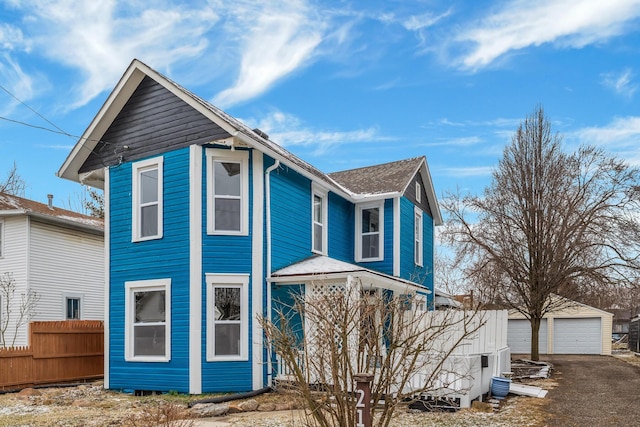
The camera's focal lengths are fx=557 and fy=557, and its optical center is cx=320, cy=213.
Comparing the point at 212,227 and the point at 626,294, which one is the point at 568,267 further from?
the point at 212,227

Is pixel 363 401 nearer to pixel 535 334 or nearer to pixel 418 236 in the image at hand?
pixel 418 236

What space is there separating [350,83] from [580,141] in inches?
414

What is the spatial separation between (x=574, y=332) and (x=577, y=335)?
21 centimetres

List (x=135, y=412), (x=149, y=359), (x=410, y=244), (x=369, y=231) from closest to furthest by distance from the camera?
1. (x=135, y=412)
2. (x=149, y=359)
3. (x=369, y=231)
4. (x=410, y=244)

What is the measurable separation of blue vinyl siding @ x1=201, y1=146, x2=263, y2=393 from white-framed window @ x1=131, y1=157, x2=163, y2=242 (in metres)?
1.42

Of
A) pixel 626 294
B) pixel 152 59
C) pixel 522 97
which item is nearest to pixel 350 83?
pixel 152 59

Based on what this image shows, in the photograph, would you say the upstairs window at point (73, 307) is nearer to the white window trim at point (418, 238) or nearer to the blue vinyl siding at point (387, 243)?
the blue vinyl siding at point (387, 243)

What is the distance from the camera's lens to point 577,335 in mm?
30422

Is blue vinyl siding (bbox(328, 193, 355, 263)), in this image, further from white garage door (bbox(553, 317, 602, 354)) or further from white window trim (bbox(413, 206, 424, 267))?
white garage door (bbox(553, 317, 602, 354))

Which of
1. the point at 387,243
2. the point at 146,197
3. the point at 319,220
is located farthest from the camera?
the point at 387,243

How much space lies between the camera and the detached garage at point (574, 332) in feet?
98.1

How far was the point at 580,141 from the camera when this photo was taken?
2150 cm

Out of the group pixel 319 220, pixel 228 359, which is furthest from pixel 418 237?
pixel 228 359

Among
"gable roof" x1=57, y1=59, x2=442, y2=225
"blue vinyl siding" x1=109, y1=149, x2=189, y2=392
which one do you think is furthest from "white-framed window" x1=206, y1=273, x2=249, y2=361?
"gable roof" x1=57, y1=59, x2=442, y2=225
